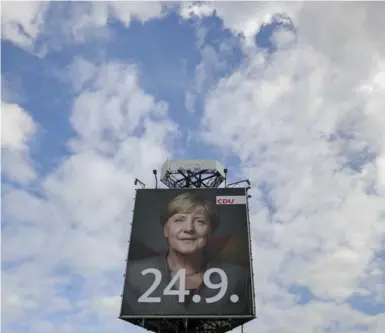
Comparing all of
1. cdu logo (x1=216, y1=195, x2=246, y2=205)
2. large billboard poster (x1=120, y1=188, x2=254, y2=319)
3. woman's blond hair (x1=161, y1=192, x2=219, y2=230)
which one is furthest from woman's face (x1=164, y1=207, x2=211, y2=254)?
cdu logo (x1=216, y1=195, x2=246, y2=205)

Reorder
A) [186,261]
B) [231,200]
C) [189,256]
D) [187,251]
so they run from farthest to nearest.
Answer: [231,200] < [187,251] < [189,256] < [186,261]

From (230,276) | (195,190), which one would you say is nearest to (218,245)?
(230,276)

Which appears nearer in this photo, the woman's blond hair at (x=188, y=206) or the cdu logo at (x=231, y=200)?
the woman's blond hair at (x=188, y=206)

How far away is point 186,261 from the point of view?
25250 millimetres

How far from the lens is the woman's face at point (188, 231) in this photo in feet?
84.4

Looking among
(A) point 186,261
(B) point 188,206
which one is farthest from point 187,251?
(B) point 188,206

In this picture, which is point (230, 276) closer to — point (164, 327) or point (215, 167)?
point (164, 327)

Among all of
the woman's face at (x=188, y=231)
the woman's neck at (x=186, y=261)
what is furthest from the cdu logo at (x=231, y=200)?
the woman's neck at (x=186, y=261)

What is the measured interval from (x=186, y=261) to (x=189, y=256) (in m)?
0.32

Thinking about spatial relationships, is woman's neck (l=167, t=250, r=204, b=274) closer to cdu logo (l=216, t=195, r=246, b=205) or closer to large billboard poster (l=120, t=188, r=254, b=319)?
large billboard poster (l=120, t=188, r=254, b=319)

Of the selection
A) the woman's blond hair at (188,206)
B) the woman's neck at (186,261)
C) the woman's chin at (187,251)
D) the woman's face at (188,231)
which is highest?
the woman's blond hair at (188,206)

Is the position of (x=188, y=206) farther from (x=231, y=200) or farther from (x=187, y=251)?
(x=187, y=251)

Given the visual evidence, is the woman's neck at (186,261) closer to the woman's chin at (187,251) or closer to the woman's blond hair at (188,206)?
the woman's chin at (187,251)

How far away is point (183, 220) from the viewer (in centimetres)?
2673
